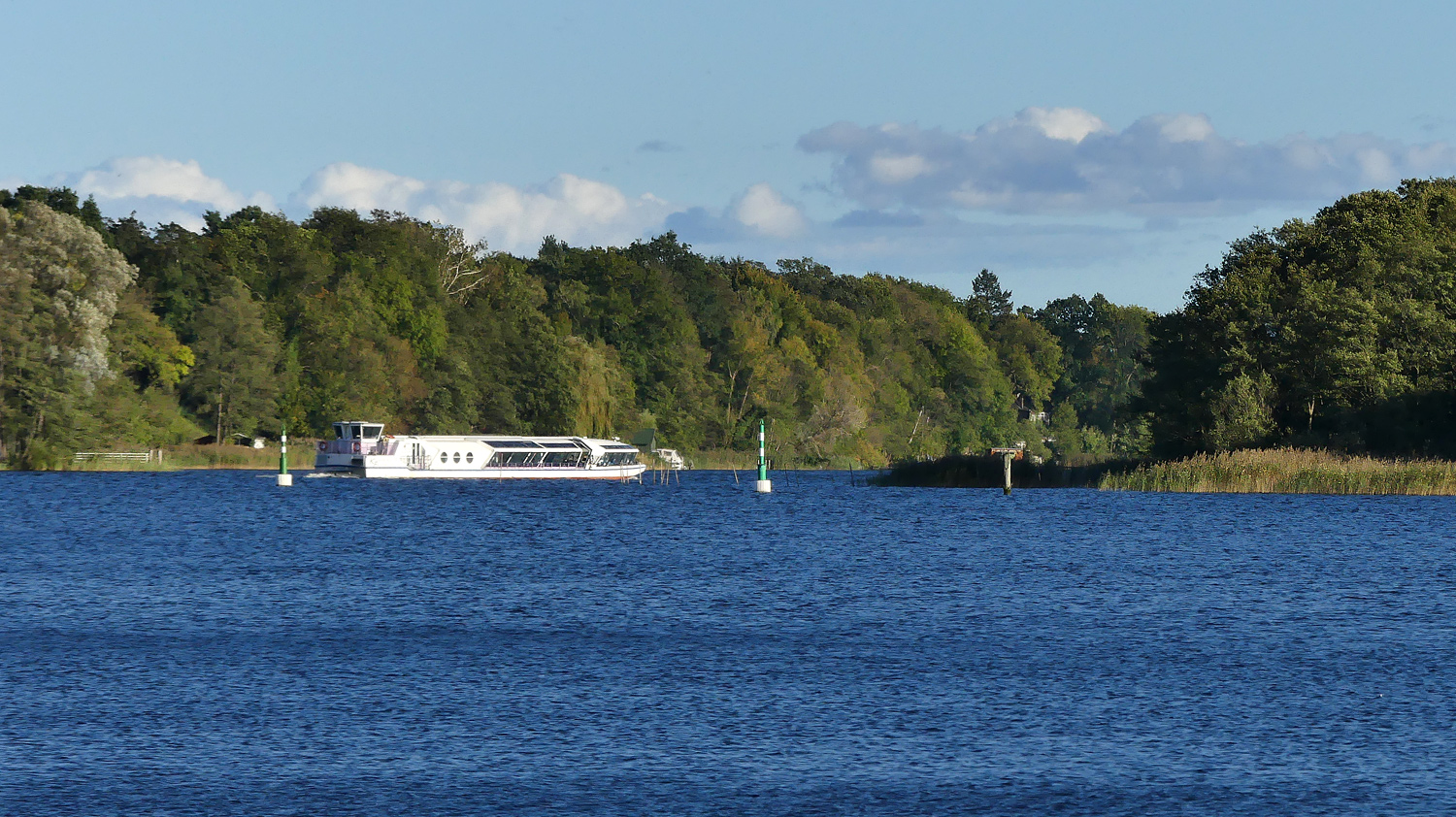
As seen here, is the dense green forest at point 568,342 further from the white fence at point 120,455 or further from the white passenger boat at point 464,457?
the white passenger boat at point 464,457

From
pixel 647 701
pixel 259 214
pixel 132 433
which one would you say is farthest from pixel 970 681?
pixel 259 214

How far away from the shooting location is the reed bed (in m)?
83.1

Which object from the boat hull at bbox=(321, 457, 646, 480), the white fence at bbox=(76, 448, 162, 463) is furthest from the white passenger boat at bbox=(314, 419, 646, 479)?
the white fence at bbox=(76, 448, 162, 463)

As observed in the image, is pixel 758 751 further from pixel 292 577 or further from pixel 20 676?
pixel 292 577

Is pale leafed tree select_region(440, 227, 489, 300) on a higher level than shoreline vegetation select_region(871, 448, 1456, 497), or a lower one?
higher

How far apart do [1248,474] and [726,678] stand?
224ft

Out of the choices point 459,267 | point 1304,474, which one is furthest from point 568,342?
point 1304,474

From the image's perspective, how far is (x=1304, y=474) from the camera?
85125mm

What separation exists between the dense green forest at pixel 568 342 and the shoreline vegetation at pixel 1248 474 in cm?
713

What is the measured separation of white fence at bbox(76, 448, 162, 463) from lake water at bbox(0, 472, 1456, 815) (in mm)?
71074

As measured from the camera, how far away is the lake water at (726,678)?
1756 cm

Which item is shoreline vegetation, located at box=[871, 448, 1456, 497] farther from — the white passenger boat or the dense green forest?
the white passenger boat

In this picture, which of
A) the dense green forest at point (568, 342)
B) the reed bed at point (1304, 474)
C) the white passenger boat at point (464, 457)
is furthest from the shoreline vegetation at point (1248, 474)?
the white passenger boat at point (464, 457)

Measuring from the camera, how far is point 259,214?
156125mm
